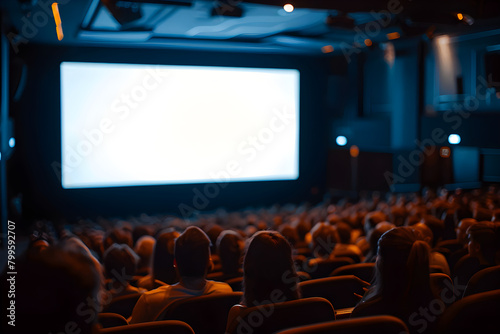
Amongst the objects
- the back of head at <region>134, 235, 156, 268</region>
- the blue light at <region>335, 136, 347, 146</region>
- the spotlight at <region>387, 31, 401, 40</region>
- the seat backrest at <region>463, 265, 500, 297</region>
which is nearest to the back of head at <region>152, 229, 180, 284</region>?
the back of head at <region>134, 235, 156, 268</region>

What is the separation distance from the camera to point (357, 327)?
1.40 metres

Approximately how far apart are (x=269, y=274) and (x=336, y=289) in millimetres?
601

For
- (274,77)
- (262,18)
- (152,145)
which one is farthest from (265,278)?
(274,77)

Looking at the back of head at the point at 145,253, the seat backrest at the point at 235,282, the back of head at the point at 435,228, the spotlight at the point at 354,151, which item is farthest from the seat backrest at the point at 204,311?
the spotlight at the point at 354,151

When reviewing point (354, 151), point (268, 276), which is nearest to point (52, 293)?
point (268, 276)

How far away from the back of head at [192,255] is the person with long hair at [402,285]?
87 cm

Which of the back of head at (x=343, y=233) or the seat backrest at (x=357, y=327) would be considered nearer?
the seat backrest at (x=357, y=327)

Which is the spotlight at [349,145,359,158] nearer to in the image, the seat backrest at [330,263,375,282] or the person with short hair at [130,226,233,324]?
the seat backrest at [330,263,375,282]

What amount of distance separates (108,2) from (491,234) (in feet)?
20.5

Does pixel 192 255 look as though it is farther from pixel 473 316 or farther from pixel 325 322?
pixel 473 316

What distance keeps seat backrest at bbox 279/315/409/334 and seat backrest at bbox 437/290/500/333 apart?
20 cm

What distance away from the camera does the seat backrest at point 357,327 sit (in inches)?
54.0

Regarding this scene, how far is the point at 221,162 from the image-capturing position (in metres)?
11.7

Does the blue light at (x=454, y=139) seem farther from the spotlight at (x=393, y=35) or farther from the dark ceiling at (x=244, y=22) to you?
the spotlight at (x=393, y=35)
